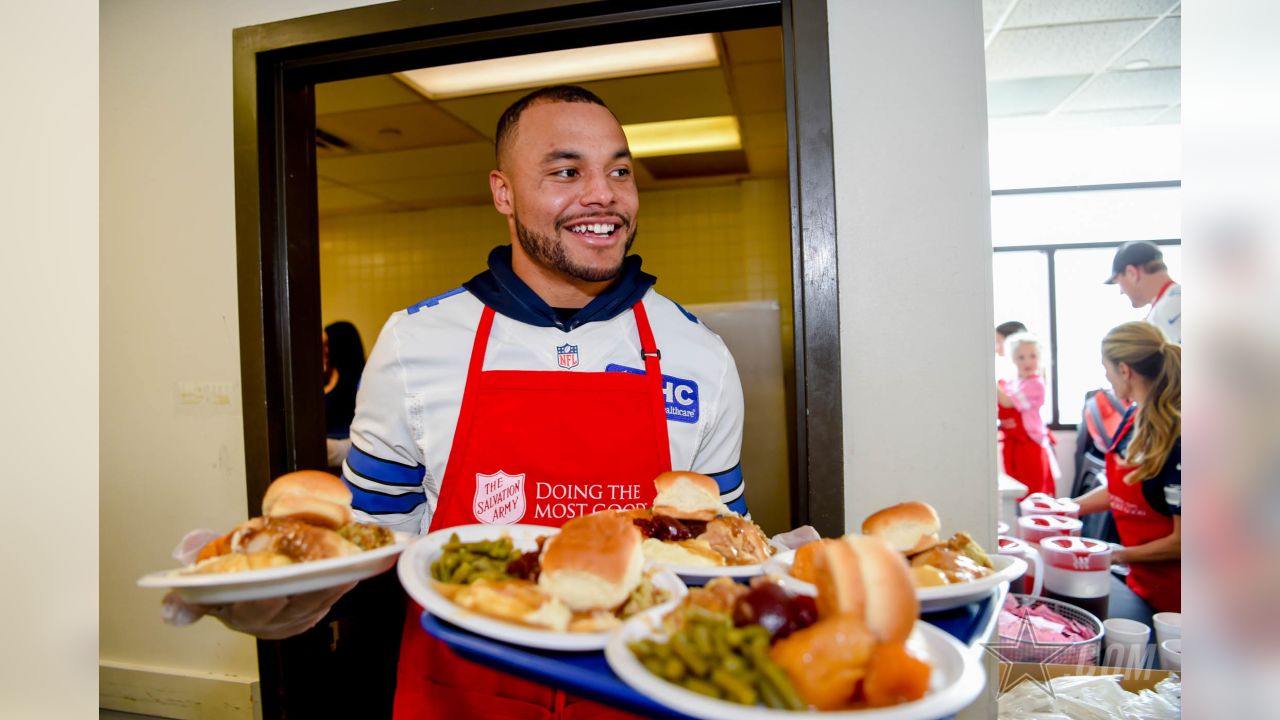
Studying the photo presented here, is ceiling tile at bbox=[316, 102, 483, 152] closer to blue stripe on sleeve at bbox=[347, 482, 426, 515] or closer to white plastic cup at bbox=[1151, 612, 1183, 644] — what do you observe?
blue stripe on sleeve at bbox=[347, 482, 426, 515]

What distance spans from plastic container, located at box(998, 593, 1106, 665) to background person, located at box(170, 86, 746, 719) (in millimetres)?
809

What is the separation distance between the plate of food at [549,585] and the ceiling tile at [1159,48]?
5.09m

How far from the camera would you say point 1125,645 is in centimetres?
196

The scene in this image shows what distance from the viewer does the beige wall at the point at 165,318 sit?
7.93ft

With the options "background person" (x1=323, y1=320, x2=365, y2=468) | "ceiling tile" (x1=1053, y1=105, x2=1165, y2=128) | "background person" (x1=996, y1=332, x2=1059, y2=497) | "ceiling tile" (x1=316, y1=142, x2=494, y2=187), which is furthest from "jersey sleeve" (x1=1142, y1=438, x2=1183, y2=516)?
"ceiling tile" (x1=316, y1=142, x2=494, y2=187)

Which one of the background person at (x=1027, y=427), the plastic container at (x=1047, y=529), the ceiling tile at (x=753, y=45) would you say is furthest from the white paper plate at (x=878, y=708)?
the background person at (x=1027, y=427)

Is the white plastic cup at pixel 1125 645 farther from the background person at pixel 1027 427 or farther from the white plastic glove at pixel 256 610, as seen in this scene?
the background person at pixel 1027 427

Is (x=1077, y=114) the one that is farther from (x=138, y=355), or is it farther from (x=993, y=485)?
(x=138, y=355)

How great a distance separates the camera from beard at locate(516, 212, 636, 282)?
196cm

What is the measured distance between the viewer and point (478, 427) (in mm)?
1814

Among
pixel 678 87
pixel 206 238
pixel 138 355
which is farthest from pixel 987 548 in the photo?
pixel 678 87

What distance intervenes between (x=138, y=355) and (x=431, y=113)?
113 inches

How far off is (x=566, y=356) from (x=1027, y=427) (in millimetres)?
4957
